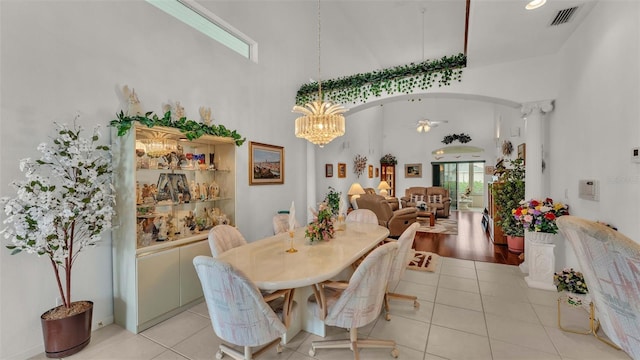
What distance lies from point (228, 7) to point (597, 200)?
5074 mm

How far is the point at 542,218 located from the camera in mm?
3230

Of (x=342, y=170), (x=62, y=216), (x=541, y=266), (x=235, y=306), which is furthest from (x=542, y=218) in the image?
(x=342, y=170)

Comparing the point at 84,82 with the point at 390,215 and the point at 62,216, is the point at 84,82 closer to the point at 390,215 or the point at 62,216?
the point at 62,216

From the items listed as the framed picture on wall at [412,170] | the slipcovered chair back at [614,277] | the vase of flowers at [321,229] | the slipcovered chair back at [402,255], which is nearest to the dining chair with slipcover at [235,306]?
the vase of flowers at [321,229]

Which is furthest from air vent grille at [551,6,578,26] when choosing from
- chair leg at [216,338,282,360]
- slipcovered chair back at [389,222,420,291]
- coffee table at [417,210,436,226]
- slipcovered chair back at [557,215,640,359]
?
coffee table at [417,210,436,226]

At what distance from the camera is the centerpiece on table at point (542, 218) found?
3184 mm

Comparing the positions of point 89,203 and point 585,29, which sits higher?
point 585,29

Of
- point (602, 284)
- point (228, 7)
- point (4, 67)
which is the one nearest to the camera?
point (602, 284)

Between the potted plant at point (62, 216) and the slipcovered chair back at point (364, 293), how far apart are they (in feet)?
6.69

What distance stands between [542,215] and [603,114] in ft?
4.38

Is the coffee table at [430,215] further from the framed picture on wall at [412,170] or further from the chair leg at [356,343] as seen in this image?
the chair leg at [356,343]

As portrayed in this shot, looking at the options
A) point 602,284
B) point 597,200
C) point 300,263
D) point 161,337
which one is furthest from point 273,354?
point 597,200

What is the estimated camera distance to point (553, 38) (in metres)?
3.15

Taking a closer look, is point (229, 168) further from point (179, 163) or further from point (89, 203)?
point (89, 203)
